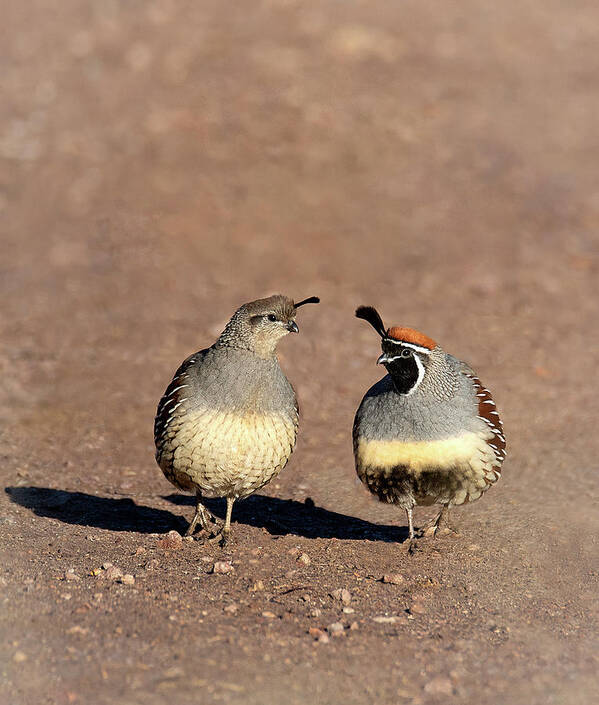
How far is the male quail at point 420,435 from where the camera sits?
5941 mm

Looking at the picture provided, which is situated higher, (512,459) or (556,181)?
(556,181)

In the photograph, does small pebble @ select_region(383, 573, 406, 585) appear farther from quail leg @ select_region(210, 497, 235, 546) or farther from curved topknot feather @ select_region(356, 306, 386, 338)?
curved topknot feather @ select_region(356, 306, 386, 338)

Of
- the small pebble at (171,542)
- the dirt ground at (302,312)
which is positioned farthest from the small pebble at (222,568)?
the small pebble at (171,542)

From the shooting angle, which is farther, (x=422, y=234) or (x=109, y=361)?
(x=422, y=234)

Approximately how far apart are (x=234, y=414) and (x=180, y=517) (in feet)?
5.17

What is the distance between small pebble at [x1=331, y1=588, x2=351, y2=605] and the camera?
523 cm

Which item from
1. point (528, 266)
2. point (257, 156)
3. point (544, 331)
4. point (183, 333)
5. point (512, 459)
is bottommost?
point (512, 459)

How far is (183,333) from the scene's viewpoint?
10359mm

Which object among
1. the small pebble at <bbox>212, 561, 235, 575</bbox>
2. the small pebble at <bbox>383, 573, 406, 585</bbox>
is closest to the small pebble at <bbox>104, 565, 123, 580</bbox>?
the small pebble at <bbox>212, 561, 235, 575</bbox>

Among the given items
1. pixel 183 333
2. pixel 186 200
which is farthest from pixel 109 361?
pixel 186 200

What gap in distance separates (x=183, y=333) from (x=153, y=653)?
6134mm

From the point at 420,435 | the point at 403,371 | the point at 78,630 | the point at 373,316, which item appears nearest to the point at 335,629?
the point at 78,630

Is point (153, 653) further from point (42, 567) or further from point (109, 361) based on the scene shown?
point (109, 361)

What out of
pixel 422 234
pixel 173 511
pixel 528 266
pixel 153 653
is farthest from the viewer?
pixel 422 234
